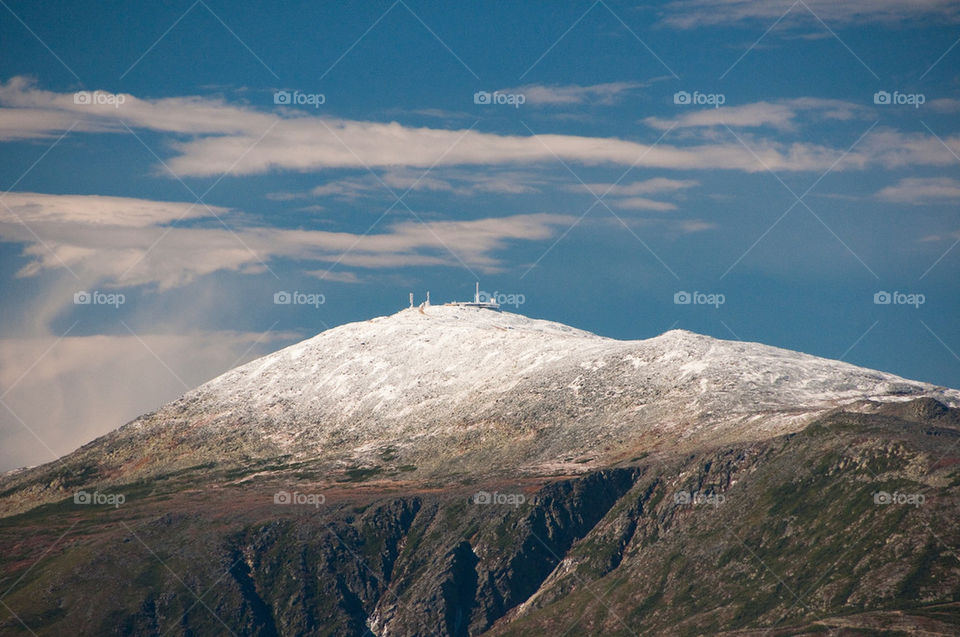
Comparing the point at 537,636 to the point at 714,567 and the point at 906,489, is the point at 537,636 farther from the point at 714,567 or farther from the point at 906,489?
the point at 906,489

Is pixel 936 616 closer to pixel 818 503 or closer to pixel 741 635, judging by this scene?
pixel 741 635

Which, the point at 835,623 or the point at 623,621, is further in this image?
the point at 623,621

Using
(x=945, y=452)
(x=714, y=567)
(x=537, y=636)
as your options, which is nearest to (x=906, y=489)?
(x=945, y=452)

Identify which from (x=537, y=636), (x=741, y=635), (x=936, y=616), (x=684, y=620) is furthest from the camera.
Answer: (x=537, y=636)

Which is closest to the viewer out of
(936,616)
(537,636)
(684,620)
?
(936,616)

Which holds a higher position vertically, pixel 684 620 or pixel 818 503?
pixel 818 503

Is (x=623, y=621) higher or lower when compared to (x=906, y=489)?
lower

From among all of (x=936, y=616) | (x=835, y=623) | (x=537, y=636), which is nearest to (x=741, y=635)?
(x=835, y=623)

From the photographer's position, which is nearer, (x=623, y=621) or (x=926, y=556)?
(x=926, y=556)

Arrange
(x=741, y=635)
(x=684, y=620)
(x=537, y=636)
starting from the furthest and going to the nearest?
1. (x=537, y=636)
2. (x=684, y=620)
3. (x=741, y=635)
